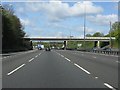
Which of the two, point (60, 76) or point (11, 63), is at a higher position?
point (60, 76)

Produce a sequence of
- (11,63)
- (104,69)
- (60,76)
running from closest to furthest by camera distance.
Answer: (60,76), (104,69), (11,63)

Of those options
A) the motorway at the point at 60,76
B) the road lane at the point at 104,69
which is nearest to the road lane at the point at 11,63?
the motorway at the point at 60,76

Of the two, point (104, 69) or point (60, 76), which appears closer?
point (60, 76)

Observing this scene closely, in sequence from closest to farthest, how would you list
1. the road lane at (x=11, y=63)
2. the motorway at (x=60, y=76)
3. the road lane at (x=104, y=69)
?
the motorway at (x=60, y=76) < the road lane at (x=104, y=69) < the road lane at (x=11, y=63)

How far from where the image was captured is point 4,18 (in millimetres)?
102250

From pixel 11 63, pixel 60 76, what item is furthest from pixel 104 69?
pixel 11 63

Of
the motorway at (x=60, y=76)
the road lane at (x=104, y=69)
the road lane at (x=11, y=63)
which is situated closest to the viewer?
the motorway at (x=60, y=76)

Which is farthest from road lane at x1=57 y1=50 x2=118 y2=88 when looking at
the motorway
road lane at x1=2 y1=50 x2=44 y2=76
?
road lane at x1=2 y1=50 x2=44 y2=76

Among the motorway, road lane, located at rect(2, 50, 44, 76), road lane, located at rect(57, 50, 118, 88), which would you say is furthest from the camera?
road lane, located at rect(2, 50, 44, 76)

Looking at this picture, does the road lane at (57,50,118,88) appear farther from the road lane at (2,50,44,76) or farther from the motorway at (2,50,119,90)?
the road lane at (2,50,44,76)

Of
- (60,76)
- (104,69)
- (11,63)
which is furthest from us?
(11,63)

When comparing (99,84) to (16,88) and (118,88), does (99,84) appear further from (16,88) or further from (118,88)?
(16,88)

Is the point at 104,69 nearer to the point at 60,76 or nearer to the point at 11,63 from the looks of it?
the point at 60,76

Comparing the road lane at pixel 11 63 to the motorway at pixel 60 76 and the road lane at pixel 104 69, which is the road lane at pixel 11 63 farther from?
the road lane at pixel 104 69
